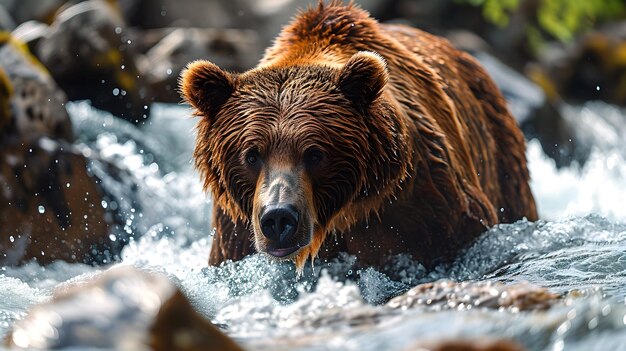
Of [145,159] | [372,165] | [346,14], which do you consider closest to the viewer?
[372,165]

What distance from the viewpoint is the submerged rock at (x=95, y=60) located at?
10.8 meters

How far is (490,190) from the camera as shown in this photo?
7.14 m

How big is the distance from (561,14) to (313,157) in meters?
13.0

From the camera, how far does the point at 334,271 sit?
608cm

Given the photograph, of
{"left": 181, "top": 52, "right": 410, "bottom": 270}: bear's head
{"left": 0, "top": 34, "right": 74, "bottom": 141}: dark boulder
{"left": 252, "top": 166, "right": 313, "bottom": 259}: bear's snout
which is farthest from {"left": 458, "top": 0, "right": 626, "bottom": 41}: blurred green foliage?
{"left": 252, "top": 166, "right": 313, "bottom": 259}: bear's snout

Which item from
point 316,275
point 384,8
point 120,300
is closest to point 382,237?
point 316,275

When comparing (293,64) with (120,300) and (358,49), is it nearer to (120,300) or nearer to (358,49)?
(358,49)

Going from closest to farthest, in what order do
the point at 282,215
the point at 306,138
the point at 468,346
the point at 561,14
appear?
the point at 468,346 < the point at 282,215 < the point at 306,138 < the point at 561,14

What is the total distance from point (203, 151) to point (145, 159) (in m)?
4.97

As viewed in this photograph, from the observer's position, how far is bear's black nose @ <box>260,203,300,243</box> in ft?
16.6

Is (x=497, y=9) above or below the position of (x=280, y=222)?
above

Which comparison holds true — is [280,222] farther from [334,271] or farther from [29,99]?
[29,99]

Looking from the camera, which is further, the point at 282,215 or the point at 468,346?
the point at 282,215

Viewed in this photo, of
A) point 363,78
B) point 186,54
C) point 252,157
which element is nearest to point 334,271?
point 252,157
